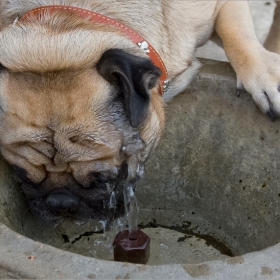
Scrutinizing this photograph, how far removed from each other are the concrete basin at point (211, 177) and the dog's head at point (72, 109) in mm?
212

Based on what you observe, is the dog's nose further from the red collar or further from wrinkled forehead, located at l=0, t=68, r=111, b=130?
the red collar

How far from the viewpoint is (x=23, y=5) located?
230 centimetres

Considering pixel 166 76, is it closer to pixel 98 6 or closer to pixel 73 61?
pixel 98 6

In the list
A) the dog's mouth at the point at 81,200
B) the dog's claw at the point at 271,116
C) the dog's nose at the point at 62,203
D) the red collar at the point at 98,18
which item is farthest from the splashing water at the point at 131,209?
the dog's claw at the point at 271,116

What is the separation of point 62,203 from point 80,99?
362 millimetres

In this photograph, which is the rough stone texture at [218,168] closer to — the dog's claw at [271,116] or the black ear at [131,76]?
the dog's claw at [271,116]

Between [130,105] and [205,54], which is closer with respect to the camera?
[130,105]

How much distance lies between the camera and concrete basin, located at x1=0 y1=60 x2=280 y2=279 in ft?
7.87

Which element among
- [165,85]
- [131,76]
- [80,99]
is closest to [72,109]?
[80,99]

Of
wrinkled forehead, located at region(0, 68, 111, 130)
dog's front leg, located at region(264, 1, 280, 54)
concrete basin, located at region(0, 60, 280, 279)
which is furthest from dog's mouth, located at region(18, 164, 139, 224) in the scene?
dog's front leg, located at region(264, 1, 280, 54)

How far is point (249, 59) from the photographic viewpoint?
2473mm

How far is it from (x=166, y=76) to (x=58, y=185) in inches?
23.2

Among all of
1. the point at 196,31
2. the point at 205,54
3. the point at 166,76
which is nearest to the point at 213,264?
the point at 166,76

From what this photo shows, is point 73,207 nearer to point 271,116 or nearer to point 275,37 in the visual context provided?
point 271,116
